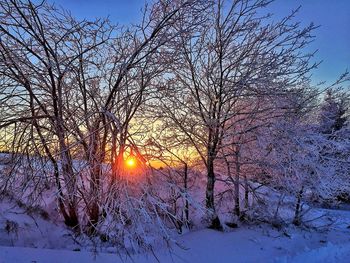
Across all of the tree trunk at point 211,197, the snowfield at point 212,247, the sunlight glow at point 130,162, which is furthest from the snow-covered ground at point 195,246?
the sunlight glow at point 130,162

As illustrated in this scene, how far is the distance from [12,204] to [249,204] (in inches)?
318

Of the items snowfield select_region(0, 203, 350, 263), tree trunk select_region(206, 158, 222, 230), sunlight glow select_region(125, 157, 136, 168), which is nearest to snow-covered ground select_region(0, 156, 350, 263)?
snowfield select_region(0, 203, 350, 263)

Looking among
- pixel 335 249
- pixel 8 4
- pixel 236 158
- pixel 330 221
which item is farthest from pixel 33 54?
pixel 330 221

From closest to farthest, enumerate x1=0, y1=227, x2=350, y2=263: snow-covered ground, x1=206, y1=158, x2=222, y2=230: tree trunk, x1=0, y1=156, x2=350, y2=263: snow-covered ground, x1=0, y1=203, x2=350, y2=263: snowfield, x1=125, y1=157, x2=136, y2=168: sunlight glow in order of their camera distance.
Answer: x1=125, y1=157, x2=136, y2=168: sunlight glow
x1=0, y1=227, x2=350, y2=263: snow-covered ground
x1=0, y1=203, x2=350, y2=263: snowfield
x1=0, y1=156, x2=350, y2=263: snow-covered ground
x1=206, y1=158, x2=222, y2=230: tree trunk

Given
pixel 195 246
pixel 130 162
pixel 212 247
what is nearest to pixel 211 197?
pixel 212 247

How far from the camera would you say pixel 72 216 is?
1004 centimetres

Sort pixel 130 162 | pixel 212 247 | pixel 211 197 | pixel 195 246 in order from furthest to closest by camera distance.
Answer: pixel 211 197 < pixel 212 247 < pixel 195 246 < pixel 130 162

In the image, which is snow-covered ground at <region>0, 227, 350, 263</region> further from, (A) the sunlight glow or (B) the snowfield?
(A) the sunlight glow

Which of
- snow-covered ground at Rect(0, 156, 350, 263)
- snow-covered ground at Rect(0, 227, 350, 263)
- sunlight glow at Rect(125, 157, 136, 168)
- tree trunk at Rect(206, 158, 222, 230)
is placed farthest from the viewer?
tree trunk at Rect(206, 158, 222, 230)

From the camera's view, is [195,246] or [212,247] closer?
[195,246]

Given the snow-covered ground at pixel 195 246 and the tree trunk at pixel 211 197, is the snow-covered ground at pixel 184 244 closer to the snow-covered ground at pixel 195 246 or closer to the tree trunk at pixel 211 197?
the snow-covered ground at pixel 195 246

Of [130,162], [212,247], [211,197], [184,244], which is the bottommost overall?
[212,247]

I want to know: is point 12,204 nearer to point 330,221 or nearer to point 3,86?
point 3,86

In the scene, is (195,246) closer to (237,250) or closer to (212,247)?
(212,247)
